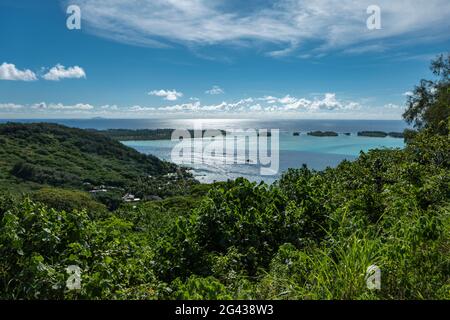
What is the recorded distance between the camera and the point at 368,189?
656 centimetres

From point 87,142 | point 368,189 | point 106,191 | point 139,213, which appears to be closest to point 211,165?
point 106,191

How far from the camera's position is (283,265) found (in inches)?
140

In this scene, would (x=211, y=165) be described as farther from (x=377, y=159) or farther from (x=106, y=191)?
(x=377, y=159)

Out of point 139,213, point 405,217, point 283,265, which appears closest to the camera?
point 283,265

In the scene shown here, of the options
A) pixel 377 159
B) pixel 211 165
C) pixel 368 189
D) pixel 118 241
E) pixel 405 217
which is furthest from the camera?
pixel 211 165

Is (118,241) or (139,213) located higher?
(118,241)

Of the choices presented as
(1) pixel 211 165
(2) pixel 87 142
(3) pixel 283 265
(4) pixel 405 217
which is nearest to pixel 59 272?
(3) pixel 283 265

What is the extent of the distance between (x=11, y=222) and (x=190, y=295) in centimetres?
158

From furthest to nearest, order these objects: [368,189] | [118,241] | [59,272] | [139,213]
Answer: [139,213] < [368,189] < [118,241] < [59,272]

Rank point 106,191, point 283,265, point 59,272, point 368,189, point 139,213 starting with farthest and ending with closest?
point 106,191 → point 139,213 → point 368,189 → point 283,265 → point 59,272

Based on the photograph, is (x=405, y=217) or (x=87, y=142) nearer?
(x=405, y=217)
